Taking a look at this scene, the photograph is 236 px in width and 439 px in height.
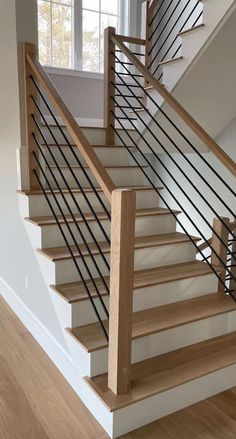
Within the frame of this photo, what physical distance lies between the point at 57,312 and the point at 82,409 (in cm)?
58

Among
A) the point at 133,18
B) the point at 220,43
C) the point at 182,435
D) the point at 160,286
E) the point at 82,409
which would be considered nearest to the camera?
the point at 182,435

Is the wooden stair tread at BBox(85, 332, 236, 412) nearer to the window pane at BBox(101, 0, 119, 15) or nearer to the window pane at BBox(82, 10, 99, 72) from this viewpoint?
the window pane at BBox(82, 10, 99, 72)

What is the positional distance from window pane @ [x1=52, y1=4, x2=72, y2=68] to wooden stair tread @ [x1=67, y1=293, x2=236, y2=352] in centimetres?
374

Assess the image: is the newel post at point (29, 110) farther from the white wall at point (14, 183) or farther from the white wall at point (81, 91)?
the white wall at point (81, 91)

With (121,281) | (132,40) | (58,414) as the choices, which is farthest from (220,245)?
(132,40)

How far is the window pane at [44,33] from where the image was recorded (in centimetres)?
478

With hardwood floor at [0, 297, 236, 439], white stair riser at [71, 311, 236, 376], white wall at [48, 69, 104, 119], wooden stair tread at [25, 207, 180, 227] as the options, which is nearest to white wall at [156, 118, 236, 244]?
white wall at [48, 69, 104, 119]

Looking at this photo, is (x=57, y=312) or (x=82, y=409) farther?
(x=57, y=312)

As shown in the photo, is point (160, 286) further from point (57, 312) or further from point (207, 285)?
point (57, 312)

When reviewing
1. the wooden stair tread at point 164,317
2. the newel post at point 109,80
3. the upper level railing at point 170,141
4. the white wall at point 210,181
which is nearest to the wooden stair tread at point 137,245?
the upper level railing at point 170,141

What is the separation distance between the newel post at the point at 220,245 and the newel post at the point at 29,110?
139 centimetres

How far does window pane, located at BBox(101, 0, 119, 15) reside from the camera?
5157 mm

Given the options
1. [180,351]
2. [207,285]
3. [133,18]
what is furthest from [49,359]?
[133,18]

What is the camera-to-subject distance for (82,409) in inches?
79.9
